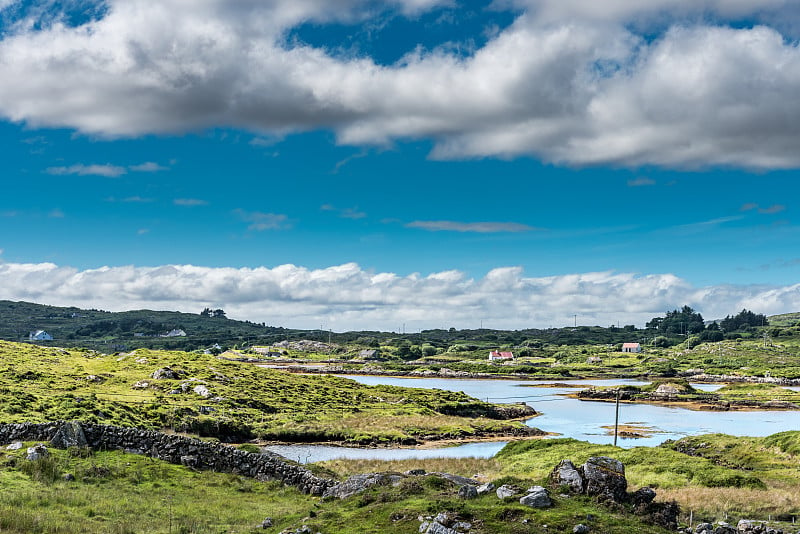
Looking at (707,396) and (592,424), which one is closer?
(592,424)

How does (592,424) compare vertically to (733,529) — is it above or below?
below

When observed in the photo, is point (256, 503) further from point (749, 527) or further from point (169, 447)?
point (749, 527)

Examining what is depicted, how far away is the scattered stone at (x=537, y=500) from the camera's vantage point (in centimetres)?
2030

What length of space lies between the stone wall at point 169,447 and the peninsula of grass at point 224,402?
12398 mm

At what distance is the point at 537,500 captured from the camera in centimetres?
2036

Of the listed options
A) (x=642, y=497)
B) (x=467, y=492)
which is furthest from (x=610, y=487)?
(x=467, y=492)

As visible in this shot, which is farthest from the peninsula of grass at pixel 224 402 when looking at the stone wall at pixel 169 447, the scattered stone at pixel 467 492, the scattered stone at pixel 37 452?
the scattered stone at pixel 467 492

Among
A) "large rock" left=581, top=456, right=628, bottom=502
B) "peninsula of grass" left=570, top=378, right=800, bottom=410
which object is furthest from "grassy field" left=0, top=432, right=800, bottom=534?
"peninsula of grass" left=570, top=378, right=800, bottom=410

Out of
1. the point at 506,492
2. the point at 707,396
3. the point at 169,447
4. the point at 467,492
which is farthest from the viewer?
the point at 707,396

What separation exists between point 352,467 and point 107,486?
25.2m

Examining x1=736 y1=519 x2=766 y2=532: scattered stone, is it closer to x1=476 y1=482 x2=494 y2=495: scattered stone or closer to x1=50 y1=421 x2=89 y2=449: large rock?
x1=476 y1=482 x2=494 y2=495: scattered stone

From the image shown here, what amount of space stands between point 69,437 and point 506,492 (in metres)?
20.2

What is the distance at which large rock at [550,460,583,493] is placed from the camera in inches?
892

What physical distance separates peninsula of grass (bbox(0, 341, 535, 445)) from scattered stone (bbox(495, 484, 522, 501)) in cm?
3375
